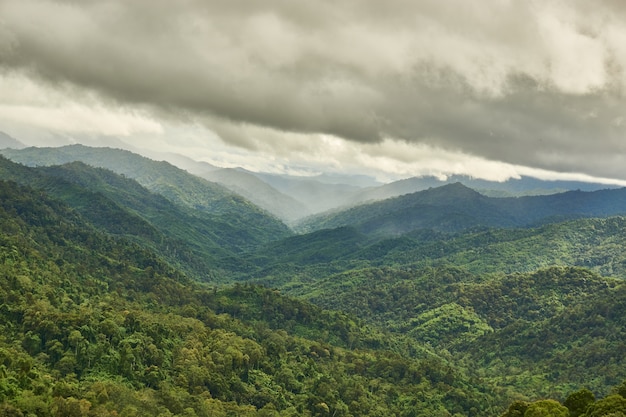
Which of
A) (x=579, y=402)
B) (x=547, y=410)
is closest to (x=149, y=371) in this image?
(x=547, y=410)

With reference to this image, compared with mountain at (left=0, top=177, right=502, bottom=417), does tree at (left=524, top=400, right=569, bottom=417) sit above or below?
above

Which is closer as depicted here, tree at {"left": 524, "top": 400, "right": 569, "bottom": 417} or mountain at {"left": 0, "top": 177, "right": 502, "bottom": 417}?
tree at {"left": 524, "top": 400, "right": 569, "bottom": 417}

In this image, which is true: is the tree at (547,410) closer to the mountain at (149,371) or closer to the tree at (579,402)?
the tree at (579,402)

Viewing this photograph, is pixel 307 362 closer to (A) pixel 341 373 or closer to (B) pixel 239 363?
(A) pixel 341 373

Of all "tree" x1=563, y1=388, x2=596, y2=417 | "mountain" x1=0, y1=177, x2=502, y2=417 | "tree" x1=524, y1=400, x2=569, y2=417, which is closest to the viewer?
"tree" x1=524, y1=400, x2=569, y2=417

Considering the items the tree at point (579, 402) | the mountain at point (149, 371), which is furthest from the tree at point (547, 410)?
the mountain at point (149, 371)

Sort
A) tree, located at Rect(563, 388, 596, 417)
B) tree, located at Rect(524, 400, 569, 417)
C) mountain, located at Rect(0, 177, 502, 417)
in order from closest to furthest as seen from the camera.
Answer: tree, located at Rect(524, 400, 569, 417)
tree, located at Rect(563, 388, 596, 417)
mountain, located at Rect(0, 177, 502, 417)

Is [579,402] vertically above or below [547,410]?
below

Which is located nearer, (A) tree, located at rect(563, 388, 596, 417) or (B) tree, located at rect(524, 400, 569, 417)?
(B) tree, located at rect(524, 400, 569, 417)

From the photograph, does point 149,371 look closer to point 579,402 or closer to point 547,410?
point 547,410

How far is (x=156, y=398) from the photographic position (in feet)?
387

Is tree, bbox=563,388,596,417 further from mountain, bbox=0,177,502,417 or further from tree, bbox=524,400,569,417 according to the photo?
mountain, bbox=0,177,502,417

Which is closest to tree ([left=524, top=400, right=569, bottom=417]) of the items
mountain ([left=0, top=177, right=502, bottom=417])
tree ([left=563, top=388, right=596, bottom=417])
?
tree ([left=563, top=388, right=596, bottom=417])

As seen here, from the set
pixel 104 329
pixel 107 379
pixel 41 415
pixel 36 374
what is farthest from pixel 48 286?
pixel 41 415
